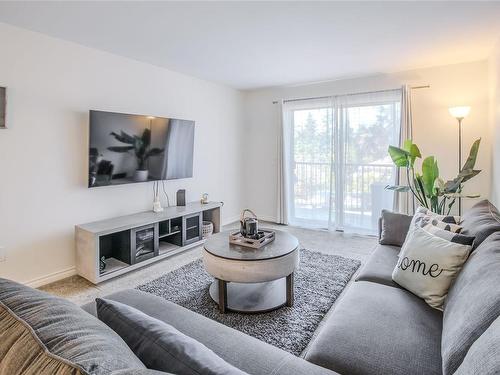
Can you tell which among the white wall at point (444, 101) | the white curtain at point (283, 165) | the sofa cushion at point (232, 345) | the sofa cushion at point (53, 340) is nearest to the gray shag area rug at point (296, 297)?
the sofa cushion at point (232, 345)

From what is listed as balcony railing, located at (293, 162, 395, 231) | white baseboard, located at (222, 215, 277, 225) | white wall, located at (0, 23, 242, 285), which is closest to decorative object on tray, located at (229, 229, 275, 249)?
white wall, located at (0, 23, 242, 285)

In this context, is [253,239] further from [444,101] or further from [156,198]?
[444,101]

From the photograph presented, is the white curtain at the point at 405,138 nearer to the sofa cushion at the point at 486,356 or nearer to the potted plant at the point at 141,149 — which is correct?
the potted plant at the point at 141,149

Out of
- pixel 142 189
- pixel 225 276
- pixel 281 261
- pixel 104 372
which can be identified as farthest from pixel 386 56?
pixel 104 372

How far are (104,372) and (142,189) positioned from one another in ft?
11.2

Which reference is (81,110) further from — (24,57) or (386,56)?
(386,56)

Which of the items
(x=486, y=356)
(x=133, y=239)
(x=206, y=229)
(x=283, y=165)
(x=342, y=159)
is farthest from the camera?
(x=283, y=165)

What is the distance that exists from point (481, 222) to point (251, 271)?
150 centimetres

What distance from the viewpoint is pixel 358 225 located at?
4.54 meters

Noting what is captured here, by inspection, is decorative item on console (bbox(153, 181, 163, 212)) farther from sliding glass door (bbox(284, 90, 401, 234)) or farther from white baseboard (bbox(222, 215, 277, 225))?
sliding glass door (bbox(284, 90, 401, 234))

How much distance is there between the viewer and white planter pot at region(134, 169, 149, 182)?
3504 millimetres

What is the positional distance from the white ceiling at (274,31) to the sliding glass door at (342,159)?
2.37 feet

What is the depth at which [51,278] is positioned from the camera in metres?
2.90

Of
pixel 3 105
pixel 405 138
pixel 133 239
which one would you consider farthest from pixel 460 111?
pixel 3 105
